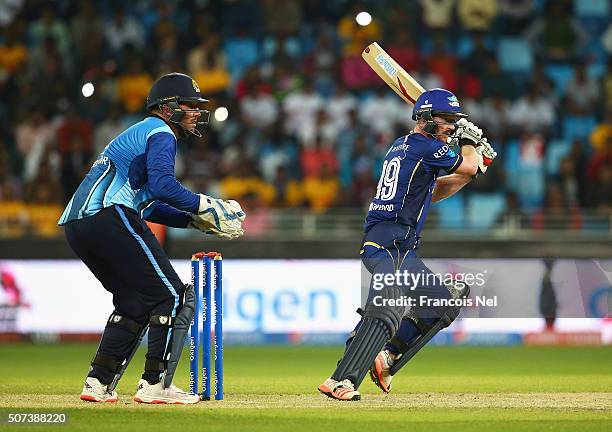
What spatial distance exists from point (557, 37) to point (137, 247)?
1203 centimetres

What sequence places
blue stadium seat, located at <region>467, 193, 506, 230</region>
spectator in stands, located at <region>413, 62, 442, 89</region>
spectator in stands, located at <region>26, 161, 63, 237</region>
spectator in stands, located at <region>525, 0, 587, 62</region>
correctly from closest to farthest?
1. spectator in stands, located at <region>26, 161, 63, 237</region>
2. blue stadium seat, located at <region>467, 193, 506, 230</region>
3. spectator in stands, located at <region>413, 62, 442, 89</region>
4. spectator in stands, located at <region>525, 0, 587, 62</region>

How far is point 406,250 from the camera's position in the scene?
27.2ft

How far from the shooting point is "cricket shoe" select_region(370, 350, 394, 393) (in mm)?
8391

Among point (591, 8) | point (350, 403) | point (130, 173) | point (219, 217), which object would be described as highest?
point (591, 8)

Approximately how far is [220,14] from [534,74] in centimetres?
466

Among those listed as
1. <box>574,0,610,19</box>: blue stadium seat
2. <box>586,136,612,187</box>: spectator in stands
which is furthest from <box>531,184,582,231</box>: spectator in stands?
<box>574,0,610,19</box>: blue stadium seat

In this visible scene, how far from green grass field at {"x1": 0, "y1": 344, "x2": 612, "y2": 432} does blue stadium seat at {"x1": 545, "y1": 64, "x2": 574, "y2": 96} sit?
19.8 ft

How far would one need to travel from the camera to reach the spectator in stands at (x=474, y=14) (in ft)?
60.0

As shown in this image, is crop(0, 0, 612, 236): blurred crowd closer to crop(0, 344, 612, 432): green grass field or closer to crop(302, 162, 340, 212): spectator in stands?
crop(302, 162, 340, 212): spectator in stands

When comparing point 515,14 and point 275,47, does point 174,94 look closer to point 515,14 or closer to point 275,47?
point 275,47

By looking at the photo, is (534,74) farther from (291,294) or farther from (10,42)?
(10,42)

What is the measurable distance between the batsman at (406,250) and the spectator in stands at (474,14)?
33.1 feet

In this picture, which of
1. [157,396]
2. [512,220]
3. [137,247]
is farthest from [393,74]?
[512,220]

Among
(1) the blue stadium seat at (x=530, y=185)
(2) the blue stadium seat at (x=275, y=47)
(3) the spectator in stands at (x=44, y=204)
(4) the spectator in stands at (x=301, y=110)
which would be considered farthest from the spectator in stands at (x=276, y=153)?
(1) the blue stadium seat at (x=530, y=185)
